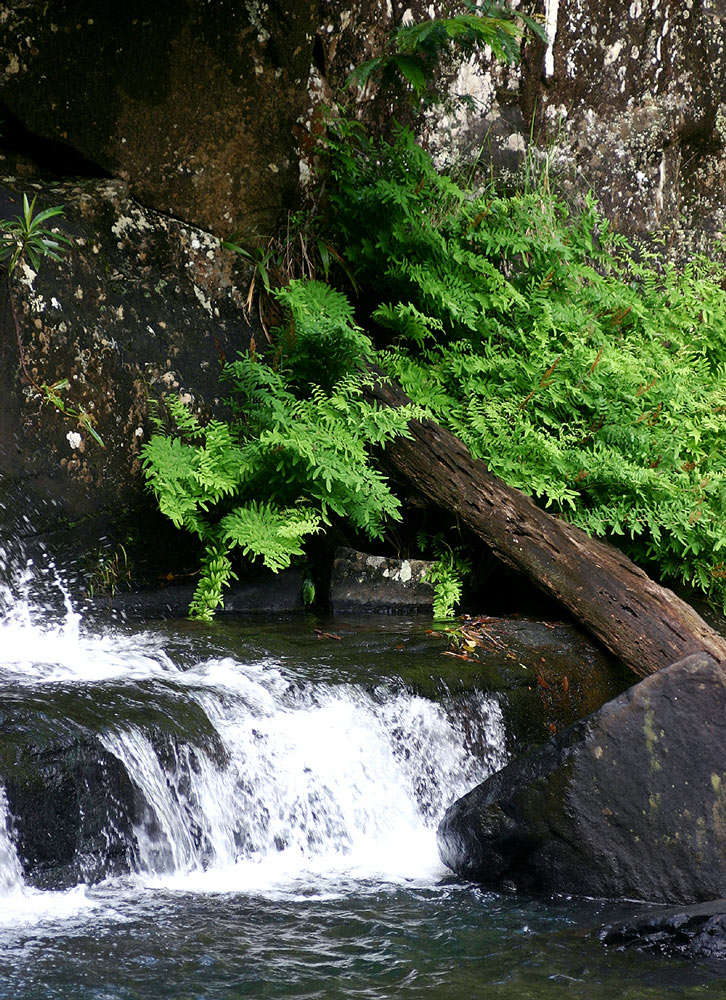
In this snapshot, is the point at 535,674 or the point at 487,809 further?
the point at 535,674

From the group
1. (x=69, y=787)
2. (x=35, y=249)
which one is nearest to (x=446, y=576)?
(x=35, y=249)

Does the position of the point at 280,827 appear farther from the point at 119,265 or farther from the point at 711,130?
the point at 711,130

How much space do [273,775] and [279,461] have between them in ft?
8.18

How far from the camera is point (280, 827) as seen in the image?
481 cm

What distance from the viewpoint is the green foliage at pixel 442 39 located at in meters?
7.10

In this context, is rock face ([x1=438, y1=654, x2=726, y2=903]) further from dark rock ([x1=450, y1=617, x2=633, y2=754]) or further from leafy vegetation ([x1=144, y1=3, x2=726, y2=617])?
leafy vegetation ([x1=144, y1=3, x2=726, y2=617])

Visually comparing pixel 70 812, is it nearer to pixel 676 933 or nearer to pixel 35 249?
pixel 676 933

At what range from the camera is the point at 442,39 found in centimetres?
757

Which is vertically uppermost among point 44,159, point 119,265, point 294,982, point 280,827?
point 44,159

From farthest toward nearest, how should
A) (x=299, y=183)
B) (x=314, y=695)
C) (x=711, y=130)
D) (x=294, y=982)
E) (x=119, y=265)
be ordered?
1. (x=711, y=130)
2. (x=299, y=183)
3. (x=119, y=265)
4. (x=314, y=695)
5. (x=294, y=982)

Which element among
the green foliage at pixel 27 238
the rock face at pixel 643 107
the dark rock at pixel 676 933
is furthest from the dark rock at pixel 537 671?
the rock face at pixel 643 107

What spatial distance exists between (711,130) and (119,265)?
23.3 feet

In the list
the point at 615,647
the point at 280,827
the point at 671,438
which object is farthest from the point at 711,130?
the point at 280,827

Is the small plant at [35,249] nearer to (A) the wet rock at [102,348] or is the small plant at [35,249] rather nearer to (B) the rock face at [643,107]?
(A) the wet rock at [102,348]
